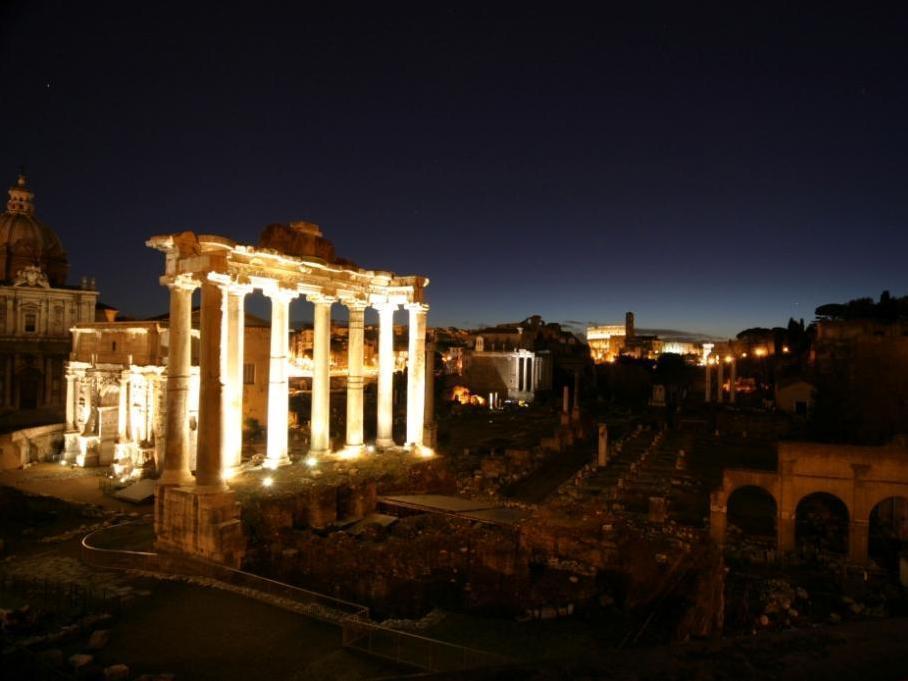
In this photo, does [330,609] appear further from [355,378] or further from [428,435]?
[428,435]

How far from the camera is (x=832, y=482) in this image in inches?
706

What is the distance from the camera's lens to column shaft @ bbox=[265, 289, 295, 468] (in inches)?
685

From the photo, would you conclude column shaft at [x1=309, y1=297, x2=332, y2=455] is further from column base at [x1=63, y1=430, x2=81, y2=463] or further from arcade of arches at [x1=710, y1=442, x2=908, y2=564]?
column base at [x1=63, y1=430, x2=81, y2=463]

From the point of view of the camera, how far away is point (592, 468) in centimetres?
3005

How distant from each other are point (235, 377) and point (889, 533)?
21.5 m

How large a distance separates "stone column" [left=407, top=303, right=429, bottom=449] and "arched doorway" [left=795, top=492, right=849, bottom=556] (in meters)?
12.7

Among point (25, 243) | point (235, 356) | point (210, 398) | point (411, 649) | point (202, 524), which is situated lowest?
point (411, 649)

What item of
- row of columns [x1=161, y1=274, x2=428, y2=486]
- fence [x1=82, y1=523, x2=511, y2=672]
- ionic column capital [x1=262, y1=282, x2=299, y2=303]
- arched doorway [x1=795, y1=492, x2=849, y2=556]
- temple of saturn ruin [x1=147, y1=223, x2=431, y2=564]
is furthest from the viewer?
arched doorway [x1=795, y1=492, x2=849, y2=556]

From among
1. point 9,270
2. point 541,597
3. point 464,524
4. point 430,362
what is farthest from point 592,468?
point 9,270

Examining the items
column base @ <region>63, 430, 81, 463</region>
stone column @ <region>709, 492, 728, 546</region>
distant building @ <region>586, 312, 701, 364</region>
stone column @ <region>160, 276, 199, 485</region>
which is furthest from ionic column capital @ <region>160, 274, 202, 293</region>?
distant building @ <region>586, 312, 701, 364</region>

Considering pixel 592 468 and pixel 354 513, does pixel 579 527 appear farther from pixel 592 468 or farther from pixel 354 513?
pixel 592 468

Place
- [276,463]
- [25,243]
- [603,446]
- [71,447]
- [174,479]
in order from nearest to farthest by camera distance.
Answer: [174,479]
[276,463]
[603,446]
[71,447]
[25,243]

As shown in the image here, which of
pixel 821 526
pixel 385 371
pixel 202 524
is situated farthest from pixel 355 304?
pixel 821 526

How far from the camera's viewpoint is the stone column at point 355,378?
20172 mm
